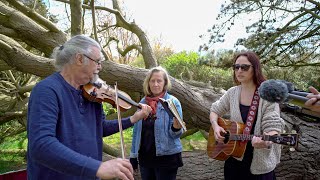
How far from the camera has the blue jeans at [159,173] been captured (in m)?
2.90

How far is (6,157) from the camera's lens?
778 centimetres

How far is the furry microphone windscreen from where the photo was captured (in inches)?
57.9

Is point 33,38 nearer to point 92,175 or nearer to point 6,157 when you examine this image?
point 92,175

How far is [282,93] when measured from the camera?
147 centimetres

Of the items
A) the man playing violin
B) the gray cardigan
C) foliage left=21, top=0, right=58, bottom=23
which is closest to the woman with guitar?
the gray cardigan

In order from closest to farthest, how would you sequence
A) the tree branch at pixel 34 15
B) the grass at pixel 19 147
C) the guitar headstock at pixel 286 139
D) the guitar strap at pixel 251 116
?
the guitar headstock at pixel 286 139 → the guitar strap at pixel 251 116 → the tree branch at pixel 34 15 → the grass at pixel 19 147

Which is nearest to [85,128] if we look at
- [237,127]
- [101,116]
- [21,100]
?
[101,116]

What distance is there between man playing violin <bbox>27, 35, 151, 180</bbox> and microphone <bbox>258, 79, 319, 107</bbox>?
0.75m

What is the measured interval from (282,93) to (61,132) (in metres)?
1.06

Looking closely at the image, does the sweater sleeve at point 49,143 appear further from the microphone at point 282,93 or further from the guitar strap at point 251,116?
the guitar strap at point 251,116

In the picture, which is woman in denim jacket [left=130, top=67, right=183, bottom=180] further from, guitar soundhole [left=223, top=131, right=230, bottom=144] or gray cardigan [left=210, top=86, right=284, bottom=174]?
gray cardigan [left=210, top=86, right=284, bottom=174]

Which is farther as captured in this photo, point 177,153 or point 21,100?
point 21,100

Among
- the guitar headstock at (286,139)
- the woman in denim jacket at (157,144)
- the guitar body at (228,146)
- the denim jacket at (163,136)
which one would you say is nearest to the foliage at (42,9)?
the woman in denim jacket at (157,144)

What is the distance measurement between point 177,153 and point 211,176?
107cm
